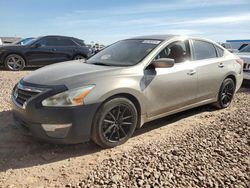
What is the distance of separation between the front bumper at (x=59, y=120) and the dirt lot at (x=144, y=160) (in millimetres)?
285

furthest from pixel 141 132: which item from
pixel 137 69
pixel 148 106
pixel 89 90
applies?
pixel 89 90

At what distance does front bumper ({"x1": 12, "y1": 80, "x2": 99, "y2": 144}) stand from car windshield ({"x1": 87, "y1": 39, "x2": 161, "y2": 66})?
117cm

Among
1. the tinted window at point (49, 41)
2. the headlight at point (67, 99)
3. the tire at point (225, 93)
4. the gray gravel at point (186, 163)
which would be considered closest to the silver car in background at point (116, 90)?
the headlight at point (67, 99)

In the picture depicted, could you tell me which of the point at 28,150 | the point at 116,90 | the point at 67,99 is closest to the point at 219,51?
the point at 116,90

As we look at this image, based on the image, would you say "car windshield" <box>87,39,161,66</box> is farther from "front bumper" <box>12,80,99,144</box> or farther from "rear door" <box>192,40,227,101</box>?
"front bumper" <box>12,80,99,144</box>

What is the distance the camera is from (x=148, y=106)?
428cm

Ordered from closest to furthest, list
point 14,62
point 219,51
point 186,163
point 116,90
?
1. point 186,163
2. point 116,90
3. point 219,51
4. point 14,62

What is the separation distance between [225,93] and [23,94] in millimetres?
4128

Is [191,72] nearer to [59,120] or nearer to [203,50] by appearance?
[203,50]

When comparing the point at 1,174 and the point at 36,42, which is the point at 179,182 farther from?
the point at 36,42

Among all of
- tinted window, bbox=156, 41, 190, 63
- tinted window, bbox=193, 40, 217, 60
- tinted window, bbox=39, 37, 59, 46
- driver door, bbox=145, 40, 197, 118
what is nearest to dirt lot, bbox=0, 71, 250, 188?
driver door, bbox=145, 40, 197, 118

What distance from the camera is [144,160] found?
3533 mm

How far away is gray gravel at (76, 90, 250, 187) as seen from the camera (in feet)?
10.2

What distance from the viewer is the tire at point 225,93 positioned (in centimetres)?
583
